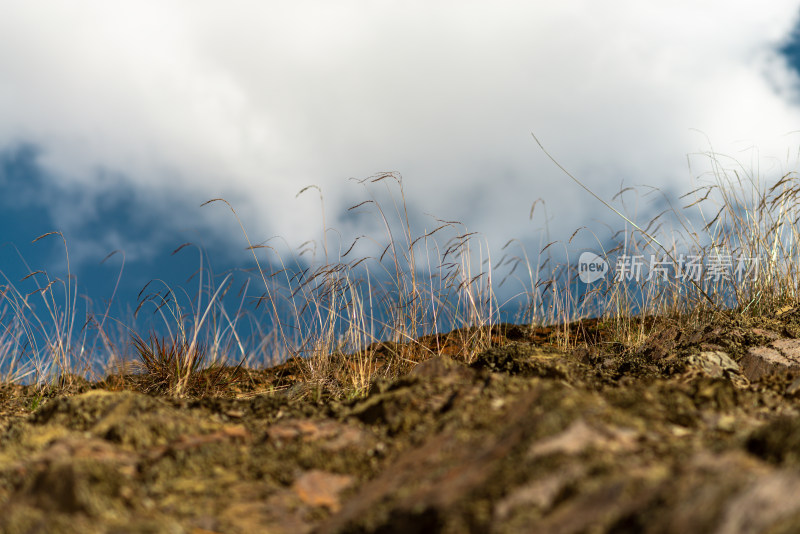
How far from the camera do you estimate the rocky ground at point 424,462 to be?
3.48ft

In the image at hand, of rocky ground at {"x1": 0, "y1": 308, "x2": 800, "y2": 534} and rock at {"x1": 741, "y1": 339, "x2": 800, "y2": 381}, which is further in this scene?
rock at {"x1": 741, "y1": 339, "x2": 800, "y2": 381}

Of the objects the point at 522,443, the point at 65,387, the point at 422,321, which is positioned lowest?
the point at 65,387

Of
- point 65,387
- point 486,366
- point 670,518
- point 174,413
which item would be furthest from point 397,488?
point 65,387

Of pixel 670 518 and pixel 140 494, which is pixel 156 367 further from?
pixel 670 518

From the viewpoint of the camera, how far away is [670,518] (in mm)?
963

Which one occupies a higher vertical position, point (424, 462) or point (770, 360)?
point (424, 462)

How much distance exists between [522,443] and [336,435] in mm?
646

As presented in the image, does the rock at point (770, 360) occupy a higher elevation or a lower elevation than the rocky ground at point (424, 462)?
lower

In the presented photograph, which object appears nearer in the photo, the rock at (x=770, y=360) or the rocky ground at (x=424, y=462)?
the rocky ground at (x=424, y=462)

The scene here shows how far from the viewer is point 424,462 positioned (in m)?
1.40

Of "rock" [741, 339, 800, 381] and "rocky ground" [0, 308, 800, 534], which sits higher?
"rocky ground" [0, 308, 800, 534]

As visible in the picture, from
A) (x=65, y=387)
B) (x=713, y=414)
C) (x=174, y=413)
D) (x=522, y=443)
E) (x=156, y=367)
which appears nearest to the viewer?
(x=522, y=443)

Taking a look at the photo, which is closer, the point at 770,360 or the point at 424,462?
the point at 424,462

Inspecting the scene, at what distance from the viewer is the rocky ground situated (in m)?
1.06
